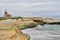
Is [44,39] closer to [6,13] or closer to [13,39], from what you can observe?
[13,39]

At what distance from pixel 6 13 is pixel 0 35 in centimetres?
5990

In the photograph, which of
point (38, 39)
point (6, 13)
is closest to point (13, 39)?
point (38, 39)

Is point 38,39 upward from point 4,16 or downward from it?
upward

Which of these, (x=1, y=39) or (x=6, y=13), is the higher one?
(x=1, y=39)

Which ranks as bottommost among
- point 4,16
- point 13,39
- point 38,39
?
point 4,16

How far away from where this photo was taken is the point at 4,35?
66.8ft

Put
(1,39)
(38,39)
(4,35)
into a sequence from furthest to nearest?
(38,39)
(4,35)
(1,39)

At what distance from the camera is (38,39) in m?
31.1

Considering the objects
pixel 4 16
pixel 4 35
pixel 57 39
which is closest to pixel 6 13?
pixel 4 16

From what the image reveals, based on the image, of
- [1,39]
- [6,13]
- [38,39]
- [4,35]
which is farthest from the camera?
[6,13]

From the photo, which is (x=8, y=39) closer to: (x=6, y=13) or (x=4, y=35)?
(x=4, y=35)

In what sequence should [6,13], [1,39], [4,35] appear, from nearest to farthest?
1. [1,39]
2. [4,35]
3. [6,13]

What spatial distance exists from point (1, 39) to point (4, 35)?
131 cm

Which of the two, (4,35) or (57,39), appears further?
(57,39)
